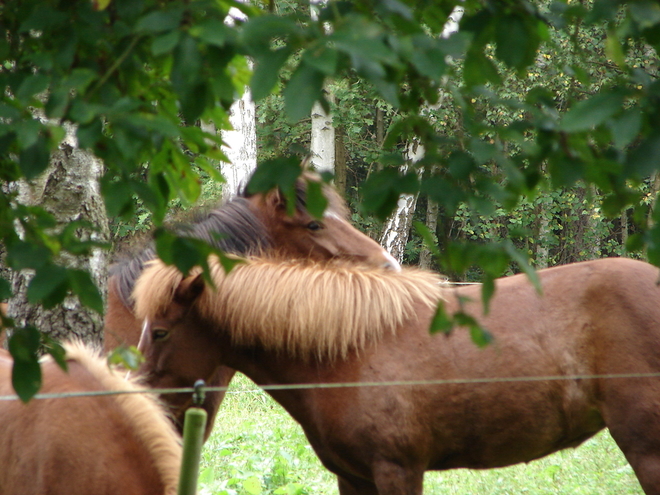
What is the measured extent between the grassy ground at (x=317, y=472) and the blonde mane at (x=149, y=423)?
68.2 inches

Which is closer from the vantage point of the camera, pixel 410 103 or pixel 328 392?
pixel 410 103

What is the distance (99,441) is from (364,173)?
17247mm

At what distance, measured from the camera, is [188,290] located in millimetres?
2990

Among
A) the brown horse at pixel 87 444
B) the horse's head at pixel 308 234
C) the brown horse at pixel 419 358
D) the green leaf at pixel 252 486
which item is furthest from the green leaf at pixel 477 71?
the green leaf at pixel 252 486

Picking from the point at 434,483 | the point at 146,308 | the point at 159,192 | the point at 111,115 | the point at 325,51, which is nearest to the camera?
the point at 325,51

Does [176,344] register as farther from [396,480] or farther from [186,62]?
[186,62]

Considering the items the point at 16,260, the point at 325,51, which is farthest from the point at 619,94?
the point at 16,260

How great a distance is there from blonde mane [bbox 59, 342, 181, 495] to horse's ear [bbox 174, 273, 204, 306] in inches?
26.4

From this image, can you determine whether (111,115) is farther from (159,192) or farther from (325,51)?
(159,192)

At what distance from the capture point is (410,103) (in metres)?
1.27

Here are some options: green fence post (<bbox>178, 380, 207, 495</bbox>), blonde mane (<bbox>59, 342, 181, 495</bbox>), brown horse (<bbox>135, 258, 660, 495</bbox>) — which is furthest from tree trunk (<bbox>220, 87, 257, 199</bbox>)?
green fence post (<bbox>178, 380, 207, 495</bbox>)

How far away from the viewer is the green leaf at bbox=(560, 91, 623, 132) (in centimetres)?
86

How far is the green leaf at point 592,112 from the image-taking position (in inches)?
33.7

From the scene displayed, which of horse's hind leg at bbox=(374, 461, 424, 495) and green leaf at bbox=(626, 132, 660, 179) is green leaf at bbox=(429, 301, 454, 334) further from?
horse's hind leg at bbox=(374, 461, 424, 495)
